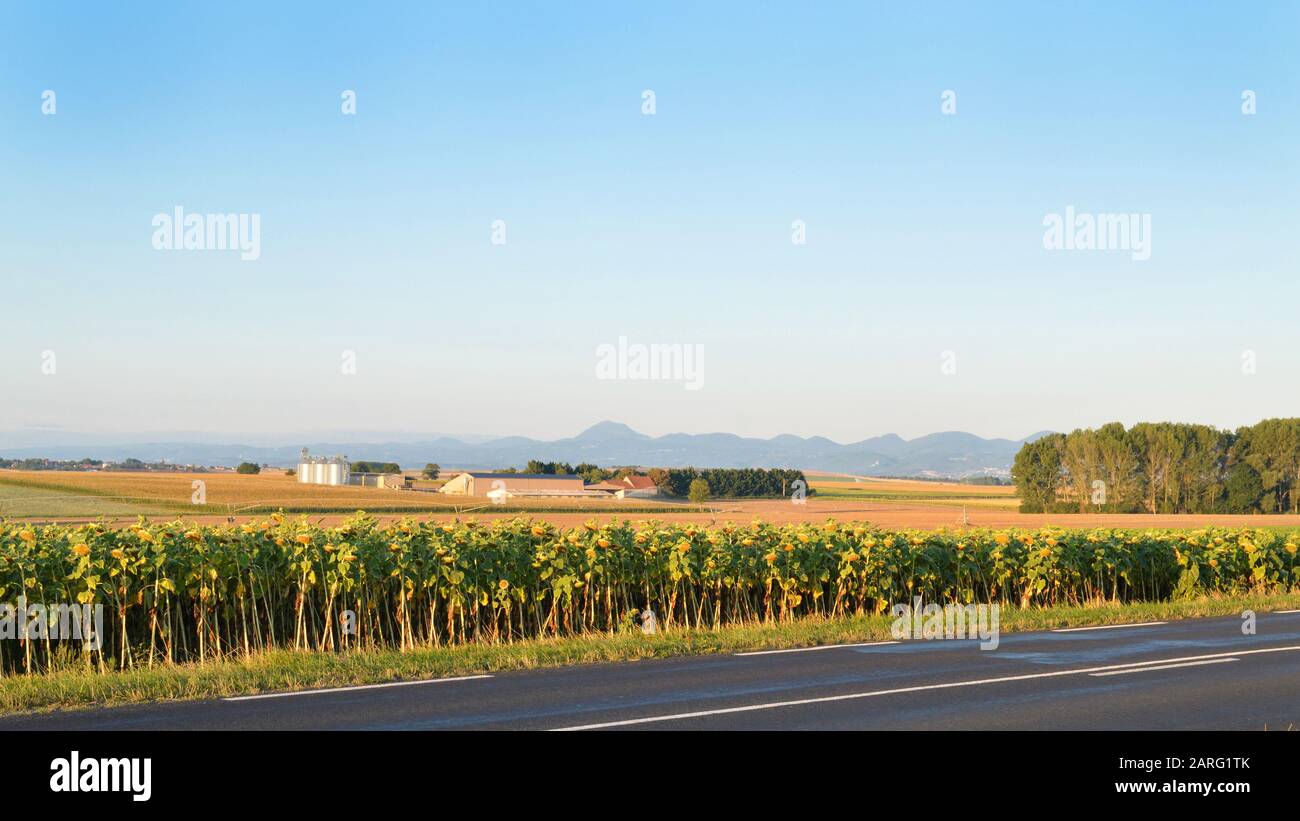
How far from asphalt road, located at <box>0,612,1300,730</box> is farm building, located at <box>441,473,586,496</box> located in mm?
105610

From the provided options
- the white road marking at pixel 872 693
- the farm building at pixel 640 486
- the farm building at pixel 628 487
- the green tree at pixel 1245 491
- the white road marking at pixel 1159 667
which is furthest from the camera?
the farm building at pixel 640 486

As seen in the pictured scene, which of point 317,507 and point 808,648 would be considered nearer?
point 808,648

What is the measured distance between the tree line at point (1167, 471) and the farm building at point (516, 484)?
→ 164 ft

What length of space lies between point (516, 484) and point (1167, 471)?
69.7 m

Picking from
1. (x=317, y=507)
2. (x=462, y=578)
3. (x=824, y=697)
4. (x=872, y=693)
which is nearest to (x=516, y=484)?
(x=317, y=507)

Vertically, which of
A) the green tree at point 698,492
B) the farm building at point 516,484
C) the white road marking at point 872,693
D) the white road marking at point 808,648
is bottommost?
the green tree at point 698,492

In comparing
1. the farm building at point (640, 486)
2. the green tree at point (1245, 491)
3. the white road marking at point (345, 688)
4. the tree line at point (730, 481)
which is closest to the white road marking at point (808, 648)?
the white road marking at point (345, 688)

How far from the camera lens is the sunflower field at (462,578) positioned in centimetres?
1370

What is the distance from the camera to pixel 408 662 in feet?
43.7

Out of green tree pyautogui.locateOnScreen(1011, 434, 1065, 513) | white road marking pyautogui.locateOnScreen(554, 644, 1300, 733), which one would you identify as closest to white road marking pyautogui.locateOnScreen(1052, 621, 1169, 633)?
white road marking pyautogui.locateOnScreen(554, 644, 1300, 733)

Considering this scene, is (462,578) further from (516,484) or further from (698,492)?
(698,492)

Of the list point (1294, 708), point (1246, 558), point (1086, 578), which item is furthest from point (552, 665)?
point (1246, 558)

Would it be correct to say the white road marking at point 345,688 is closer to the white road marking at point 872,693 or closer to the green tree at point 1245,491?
the white road marking at point 872,693
